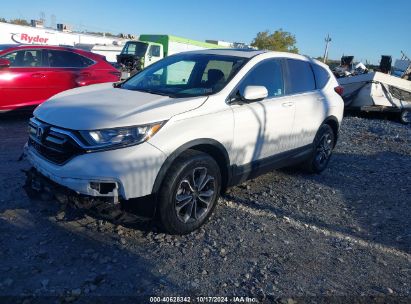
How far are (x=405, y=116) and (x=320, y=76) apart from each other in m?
8.76

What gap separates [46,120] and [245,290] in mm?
2321

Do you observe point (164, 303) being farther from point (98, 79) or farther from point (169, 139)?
point (98, 79)

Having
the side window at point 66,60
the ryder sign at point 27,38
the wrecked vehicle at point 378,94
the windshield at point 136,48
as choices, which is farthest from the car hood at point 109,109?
the ryder sign at point 27,38

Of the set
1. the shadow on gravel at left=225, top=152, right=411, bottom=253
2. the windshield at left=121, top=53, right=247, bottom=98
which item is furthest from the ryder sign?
the shadow on gravel at left=225, top=152, right=411, bottom=253

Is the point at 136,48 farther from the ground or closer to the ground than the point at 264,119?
farther from the ground

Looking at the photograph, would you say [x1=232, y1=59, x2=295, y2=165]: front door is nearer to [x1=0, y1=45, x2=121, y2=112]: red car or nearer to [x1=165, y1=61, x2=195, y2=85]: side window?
[x1=165, y1=61, x2=195, y2=85]: side window

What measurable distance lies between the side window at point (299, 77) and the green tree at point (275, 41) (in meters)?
57.2

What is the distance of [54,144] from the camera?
334 centimetres

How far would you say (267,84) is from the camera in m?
4.57

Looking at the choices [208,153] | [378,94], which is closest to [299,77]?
[208,153]

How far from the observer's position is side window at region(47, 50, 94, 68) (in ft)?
27.6

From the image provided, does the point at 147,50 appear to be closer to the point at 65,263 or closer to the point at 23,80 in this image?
the point at 23,80

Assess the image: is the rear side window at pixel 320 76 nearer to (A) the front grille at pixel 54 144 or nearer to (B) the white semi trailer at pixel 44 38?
(A) the front grille at pixel 54 144

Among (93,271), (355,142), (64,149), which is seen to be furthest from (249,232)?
(355,142)
